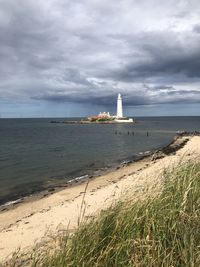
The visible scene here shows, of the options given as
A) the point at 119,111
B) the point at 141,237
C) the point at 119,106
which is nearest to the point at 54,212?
the point at 141,237

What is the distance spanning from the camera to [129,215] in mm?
4859

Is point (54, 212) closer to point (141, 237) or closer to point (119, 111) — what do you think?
point (141, 237)

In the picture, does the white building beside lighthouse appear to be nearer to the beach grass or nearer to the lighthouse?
the lighthouse

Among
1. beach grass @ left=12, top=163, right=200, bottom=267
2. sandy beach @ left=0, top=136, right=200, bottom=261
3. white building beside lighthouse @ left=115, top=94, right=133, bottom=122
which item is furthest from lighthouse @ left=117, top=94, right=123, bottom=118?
beach grass @ left=12, top=163, right=200, bottom=267

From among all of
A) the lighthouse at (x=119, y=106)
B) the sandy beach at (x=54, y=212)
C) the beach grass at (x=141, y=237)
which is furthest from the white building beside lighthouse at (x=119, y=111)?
the beach grass at (x=141, y=237)

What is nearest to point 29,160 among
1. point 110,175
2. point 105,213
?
point 110,175

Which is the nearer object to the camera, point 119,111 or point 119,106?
point 119,106

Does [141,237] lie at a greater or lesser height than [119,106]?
lesser

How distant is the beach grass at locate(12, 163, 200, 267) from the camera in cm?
418

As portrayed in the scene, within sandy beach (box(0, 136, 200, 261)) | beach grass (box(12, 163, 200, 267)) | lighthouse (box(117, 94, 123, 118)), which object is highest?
lighthouse (box(117, 94, 123, 118))

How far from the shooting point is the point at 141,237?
4.65m

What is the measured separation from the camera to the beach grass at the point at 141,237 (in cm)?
418

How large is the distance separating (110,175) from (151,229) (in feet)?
69.1

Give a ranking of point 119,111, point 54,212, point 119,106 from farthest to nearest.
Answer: point 119,111 < point 119,106 < point 54,212
